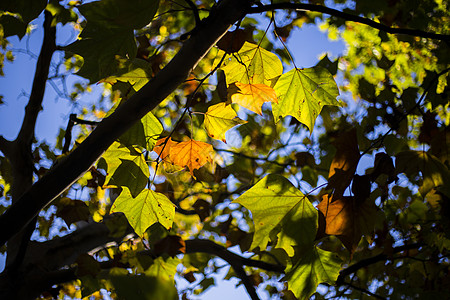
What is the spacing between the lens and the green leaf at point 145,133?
1.07m

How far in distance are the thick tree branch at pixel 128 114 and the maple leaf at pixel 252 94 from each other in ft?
0.80

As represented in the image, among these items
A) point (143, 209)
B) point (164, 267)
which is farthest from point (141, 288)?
point (164, 267)

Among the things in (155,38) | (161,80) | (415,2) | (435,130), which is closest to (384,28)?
(161,80)

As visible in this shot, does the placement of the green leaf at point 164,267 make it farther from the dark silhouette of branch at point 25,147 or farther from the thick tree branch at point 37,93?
the thick tree branch at point 37,93

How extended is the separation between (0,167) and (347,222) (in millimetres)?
2542

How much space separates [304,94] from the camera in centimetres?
122

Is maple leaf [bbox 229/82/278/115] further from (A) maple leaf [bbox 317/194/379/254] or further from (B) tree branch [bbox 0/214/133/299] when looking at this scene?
(B) tree branch [bbox 0/214/133/299]

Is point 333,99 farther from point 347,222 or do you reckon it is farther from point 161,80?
point 161,80

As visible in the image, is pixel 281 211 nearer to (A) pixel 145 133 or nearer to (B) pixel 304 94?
(B) pixel 304 94

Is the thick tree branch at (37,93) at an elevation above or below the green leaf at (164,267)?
above

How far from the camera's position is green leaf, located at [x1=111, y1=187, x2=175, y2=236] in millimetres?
1297

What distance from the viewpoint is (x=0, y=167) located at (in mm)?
2367

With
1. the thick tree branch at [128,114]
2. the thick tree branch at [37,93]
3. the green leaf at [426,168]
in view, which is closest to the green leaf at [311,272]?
the green leaf at [426,168]

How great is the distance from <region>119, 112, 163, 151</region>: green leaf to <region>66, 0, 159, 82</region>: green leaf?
0.20 meters
